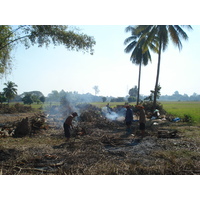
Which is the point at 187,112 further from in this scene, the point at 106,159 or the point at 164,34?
the point at 106,159

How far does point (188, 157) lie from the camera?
5266 millimetres

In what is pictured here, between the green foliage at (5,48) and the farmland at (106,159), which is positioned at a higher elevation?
the green foliage at (5,48)

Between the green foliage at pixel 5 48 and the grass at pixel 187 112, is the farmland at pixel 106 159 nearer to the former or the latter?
the green foliage at pixel 5 48

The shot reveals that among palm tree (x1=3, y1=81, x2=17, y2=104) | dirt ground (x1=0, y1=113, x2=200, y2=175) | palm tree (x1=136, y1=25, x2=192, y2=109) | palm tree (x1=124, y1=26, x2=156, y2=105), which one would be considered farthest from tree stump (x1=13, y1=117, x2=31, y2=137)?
palm tree (x1=3, y1=81, x2=17, y2=104)

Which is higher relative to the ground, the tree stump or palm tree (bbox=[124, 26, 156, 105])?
palm tree (bbox=[124, 26, 156, 105])

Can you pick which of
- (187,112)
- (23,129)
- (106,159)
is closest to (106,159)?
(106,159)

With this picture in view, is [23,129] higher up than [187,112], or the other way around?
[187,112]

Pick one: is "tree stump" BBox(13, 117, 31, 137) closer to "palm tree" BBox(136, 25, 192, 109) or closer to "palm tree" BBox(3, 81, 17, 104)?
"palm tree" BBox(136, 25, 192, 109)

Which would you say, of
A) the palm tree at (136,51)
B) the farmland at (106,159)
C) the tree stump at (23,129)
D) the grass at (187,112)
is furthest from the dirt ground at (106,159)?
the palm tree at (136,51)

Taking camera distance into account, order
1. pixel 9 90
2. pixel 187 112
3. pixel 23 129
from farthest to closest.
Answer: pixel 9 90 < pixel 187 112 < pixel 23 129

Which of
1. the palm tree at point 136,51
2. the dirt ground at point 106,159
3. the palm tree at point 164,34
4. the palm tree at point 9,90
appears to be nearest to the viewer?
the dirt ground at point 106,159

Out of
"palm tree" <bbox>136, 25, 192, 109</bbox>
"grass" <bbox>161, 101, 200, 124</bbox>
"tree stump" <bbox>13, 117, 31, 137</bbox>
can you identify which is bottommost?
"tree stump" <bbox>13, 117, 31, 137</bbox>

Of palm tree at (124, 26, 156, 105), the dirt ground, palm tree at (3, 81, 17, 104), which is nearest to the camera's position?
the dirt ground

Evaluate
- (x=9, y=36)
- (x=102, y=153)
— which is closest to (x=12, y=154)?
(x=102, y=153)
